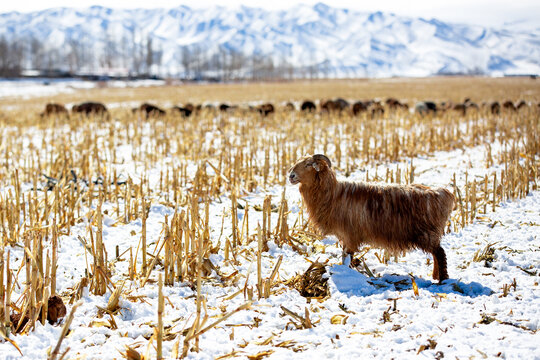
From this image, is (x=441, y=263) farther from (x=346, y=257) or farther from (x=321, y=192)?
(x=321, y=192)

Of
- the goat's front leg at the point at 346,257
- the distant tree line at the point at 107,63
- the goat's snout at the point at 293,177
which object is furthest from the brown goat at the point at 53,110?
the distant tree line at the point at 107,63

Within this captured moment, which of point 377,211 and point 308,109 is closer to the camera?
point 377,211

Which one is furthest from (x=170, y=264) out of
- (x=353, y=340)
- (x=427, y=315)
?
(x=427, y=315)

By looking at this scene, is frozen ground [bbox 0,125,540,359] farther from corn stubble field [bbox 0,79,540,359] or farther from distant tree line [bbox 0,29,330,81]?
distant tree line [bbox 0,29,330,81]

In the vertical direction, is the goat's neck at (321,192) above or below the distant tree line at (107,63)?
below

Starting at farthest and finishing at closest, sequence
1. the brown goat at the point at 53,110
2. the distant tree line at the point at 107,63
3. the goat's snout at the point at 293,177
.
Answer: the distant tree line at the point at 107,63
the brown goat at the point at 53,110
the goat's snout at the point at 293,177

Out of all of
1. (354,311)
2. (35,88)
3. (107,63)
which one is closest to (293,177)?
(354,311)

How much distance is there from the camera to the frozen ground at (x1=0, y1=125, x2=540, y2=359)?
2.93 m

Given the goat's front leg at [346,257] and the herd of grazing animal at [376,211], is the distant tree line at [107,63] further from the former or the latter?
the goat's front leg at [346,257]

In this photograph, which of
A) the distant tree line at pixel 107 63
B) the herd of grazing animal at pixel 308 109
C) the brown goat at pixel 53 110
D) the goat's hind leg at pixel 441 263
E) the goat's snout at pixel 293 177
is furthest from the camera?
the distant tree line at pixel 107 63

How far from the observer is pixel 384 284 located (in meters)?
3.98

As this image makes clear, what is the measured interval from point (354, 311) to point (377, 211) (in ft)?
3.41

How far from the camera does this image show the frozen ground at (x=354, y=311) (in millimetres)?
2932

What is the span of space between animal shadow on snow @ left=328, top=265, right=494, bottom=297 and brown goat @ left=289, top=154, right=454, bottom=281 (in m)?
0.17
